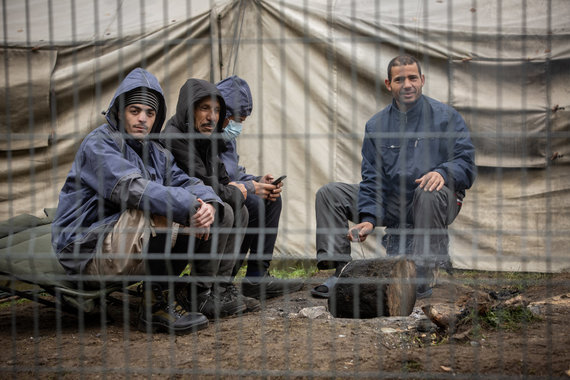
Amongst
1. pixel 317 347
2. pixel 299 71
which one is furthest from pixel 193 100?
pixel 299 71

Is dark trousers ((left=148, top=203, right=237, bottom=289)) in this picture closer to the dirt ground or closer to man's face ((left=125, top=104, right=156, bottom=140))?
the dirt ground

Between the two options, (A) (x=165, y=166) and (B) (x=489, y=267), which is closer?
(A) (x=165, y=166)

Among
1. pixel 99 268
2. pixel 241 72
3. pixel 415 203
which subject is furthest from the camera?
pixel 241 72

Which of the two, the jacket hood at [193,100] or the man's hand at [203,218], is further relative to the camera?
the jacket hood at [193,100]

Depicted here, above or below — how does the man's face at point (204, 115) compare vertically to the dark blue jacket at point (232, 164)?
above

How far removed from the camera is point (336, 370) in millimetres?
2705

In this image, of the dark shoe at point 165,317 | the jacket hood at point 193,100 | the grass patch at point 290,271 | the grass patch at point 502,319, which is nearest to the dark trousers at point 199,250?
the dark shoe at point 165,317

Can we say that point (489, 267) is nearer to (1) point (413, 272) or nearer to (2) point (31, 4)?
(1) point (413, 272)

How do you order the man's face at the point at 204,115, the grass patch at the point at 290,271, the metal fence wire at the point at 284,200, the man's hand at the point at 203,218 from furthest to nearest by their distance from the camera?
the grass patch at the point at 290,271 < the man's face at the point at 204,115 < the man's hand at the point at 203,218 < the metal fence wire at the point at 284,200

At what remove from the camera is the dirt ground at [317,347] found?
104 inches

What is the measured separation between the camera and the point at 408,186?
3.70 metres

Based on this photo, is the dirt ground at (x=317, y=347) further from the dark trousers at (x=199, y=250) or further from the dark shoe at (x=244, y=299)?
the dark trousers at (x=199, y=250)

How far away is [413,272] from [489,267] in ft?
2.59

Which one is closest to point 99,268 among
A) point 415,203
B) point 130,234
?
point 130,234
